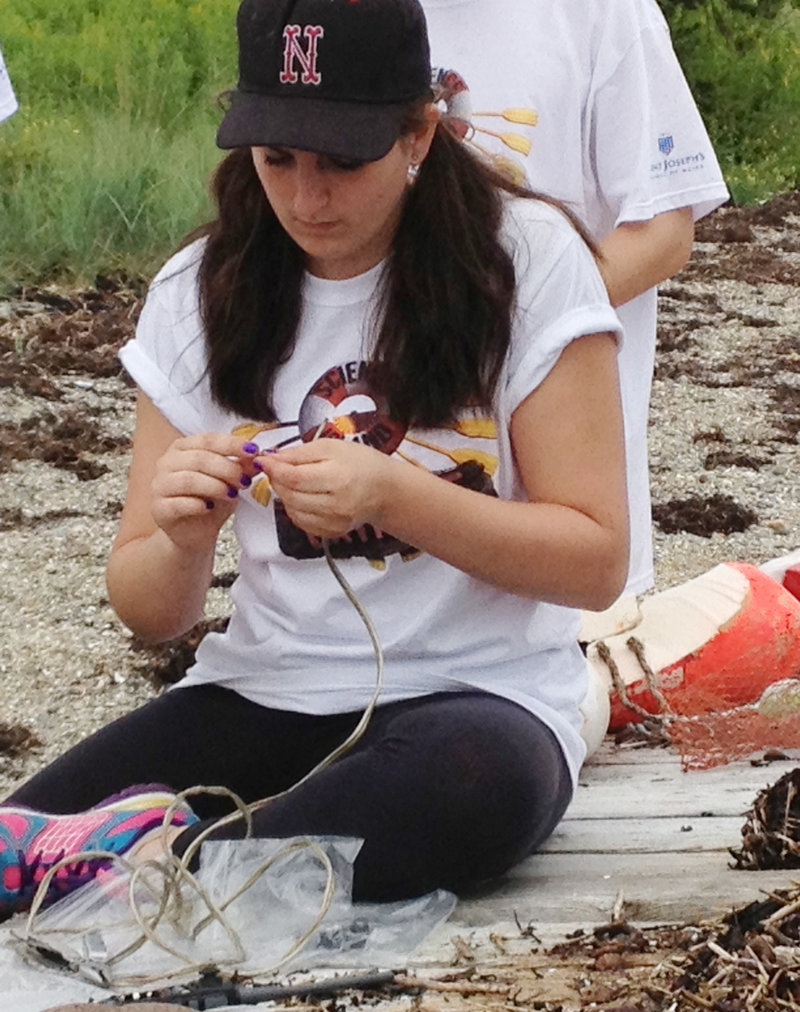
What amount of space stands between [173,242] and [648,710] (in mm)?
5833

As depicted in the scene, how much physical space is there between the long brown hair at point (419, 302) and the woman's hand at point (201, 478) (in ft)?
0.75

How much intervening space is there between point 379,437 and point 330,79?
1.59 ft

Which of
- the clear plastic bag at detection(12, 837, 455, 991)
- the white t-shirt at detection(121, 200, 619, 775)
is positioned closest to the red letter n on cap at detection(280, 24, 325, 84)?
the white t-shirt at detection(121, 200, 619, 775)

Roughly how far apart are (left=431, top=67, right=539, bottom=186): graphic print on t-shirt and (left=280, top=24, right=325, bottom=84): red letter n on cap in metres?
0.58

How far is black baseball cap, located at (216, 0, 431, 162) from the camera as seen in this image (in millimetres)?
2215

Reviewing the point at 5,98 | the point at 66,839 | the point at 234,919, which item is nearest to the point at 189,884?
the point at 234,919

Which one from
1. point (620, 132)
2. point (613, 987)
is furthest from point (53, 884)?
point (620, 132)

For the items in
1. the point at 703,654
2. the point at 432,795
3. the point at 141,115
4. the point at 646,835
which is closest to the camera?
the point at 432,795

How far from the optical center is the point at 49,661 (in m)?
4.66

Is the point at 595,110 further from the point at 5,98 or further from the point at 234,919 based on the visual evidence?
the point at 5,98

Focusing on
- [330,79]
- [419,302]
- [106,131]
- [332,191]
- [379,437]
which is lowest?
[106,131]

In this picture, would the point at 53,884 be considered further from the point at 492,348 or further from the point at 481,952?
the point at 492,348

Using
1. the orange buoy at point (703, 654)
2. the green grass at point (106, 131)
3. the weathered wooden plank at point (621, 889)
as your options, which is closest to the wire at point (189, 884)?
the weathered wooden plank at point (621, 889)

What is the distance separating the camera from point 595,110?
3121 mm
